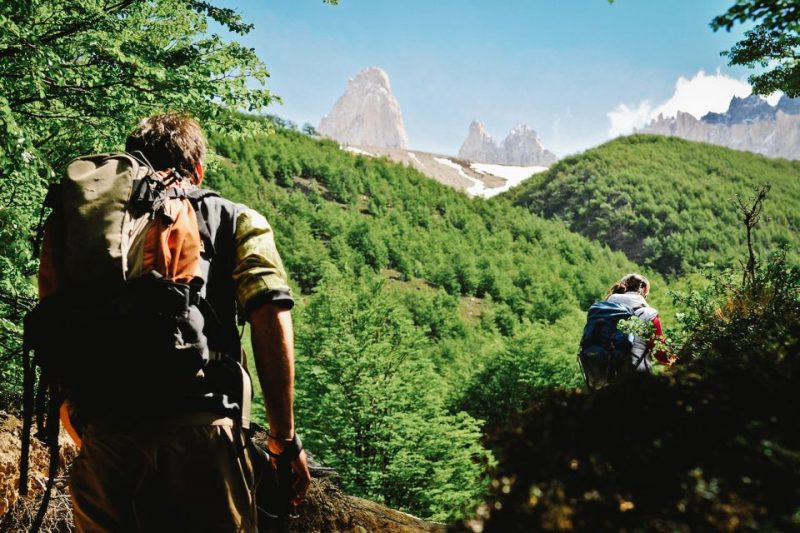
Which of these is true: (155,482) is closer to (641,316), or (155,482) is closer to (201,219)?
(201,219)

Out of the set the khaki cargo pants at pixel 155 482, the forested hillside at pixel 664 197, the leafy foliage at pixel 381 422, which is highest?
the forested hillside at pixel 664 197

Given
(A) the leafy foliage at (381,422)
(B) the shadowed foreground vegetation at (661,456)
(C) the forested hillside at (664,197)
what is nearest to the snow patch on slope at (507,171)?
(C) the forested hillside at (664,197)

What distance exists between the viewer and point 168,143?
1884 mm

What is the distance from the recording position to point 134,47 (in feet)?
16.5

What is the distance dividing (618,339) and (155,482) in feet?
11.3

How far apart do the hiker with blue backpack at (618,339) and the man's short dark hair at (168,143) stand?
10.2 ft

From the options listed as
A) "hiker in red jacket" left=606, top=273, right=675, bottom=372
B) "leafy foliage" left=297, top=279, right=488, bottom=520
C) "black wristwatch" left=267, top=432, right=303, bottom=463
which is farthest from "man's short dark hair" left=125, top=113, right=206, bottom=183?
"leafy foliage" left=297, top=279, right=488, bottom=520

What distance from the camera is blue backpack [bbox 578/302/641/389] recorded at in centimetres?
403

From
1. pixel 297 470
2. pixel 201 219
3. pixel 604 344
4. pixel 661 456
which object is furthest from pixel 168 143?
pixel 604 344

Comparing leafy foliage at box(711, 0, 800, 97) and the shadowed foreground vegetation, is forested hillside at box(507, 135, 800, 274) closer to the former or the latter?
leafy foliage at box(711, 0, 800, 97)

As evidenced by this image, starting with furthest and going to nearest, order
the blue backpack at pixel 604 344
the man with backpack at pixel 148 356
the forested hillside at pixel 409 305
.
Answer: the forested hillside at pixel 409 305
the blue backpack at pixel 604 344
the man with backpack at pixel 148 356

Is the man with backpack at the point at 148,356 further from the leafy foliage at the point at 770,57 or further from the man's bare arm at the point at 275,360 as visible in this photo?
the leafy foliage at the point at 770,57

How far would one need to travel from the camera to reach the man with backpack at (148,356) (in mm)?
1530

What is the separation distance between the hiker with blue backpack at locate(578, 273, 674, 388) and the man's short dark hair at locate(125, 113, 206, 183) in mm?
3114
